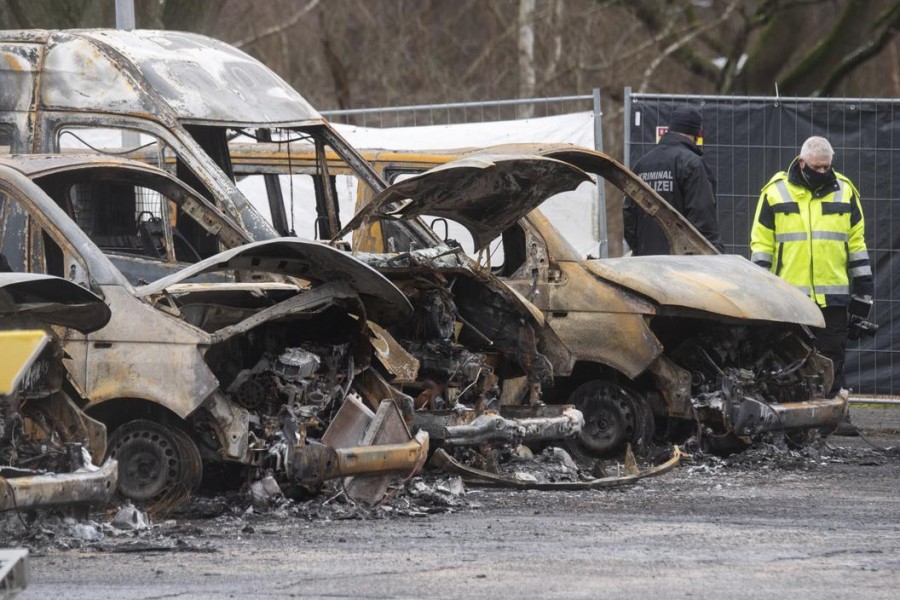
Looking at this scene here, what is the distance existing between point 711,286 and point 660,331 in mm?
681

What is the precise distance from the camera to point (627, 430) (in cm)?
1064

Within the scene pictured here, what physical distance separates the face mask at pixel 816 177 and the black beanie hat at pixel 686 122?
Answer: 885 millimetres

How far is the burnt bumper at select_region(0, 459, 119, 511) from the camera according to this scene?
22.8ft

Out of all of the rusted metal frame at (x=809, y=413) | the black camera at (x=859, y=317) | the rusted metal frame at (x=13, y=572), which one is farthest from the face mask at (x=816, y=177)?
the rusted metal frame at (x=13, y=572)

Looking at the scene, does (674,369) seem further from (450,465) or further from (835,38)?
(835,38)

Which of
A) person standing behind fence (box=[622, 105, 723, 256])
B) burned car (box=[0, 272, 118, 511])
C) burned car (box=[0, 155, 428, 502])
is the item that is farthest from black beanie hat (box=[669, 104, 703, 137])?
burned car (box=[0, 272, 118, 511])

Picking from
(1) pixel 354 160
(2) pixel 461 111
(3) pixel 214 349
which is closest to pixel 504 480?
(3) pixel 214 349

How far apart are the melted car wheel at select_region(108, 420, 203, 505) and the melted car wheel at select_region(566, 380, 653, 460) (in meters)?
3.21

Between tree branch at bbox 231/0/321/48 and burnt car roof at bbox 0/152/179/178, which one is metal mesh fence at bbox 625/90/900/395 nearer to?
burnt car roof at bbox 0/152/179/178

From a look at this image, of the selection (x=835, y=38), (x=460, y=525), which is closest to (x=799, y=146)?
(x=460, y=525)

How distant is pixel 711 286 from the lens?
34.2 ft

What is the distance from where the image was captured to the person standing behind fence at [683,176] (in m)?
12.2

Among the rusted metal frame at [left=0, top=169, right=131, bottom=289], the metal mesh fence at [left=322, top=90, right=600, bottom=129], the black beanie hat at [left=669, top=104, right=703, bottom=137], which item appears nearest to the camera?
the rusted metal frame at [left=0, top=169, right=131, bottom=289]

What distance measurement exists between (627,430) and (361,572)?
4.29 m
